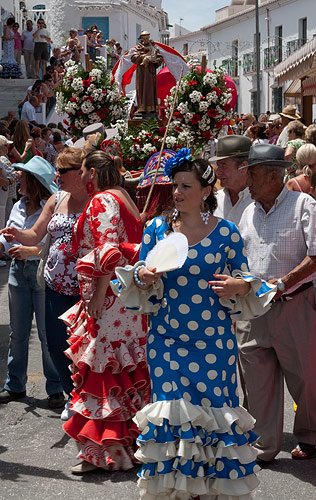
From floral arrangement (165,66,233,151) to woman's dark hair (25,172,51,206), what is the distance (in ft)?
16.8

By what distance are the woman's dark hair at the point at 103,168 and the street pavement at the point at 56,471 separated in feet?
5.68

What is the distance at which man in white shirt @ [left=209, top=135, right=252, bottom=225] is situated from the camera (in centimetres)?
544

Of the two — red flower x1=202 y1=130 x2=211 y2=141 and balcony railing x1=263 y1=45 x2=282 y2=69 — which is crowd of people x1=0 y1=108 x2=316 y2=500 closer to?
red flower x1=202 y1=130 x2=211 y2=141

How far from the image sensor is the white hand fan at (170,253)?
11.9ft

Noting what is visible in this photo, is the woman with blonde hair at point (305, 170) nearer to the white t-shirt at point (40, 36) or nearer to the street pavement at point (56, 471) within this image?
the street pavement at point (56, 471)

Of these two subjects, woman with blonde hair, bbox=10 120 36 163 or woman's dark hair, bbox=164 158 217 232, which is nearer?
woman's dark hair, bbox=164 158 217 232

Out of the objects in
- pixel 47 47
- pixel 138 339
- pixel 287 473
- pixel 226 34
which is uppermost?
pixel 226 34

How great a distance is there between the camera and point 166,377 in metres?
3.84

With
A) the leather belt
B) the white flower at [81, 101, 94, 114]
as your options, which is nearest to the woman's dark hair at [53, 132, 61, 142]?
the white flower at [81, 101, 94, 114]

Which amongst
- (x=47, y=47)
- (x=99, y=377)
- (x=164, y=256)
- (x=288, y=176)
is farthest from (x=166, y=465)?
(x=47, y=47)

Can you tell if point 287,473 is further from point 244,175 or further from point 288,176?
point 288,176

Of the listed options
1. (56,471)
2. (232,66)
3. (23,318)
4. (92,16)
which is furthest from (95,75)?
(232,66)

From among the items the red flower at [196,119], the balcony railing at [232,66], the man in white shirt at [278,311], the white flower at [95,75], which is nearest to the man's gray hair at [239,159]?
the man in white shirt at [278,311]

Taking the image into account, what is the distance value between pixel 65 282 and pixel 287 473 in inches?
75.1
